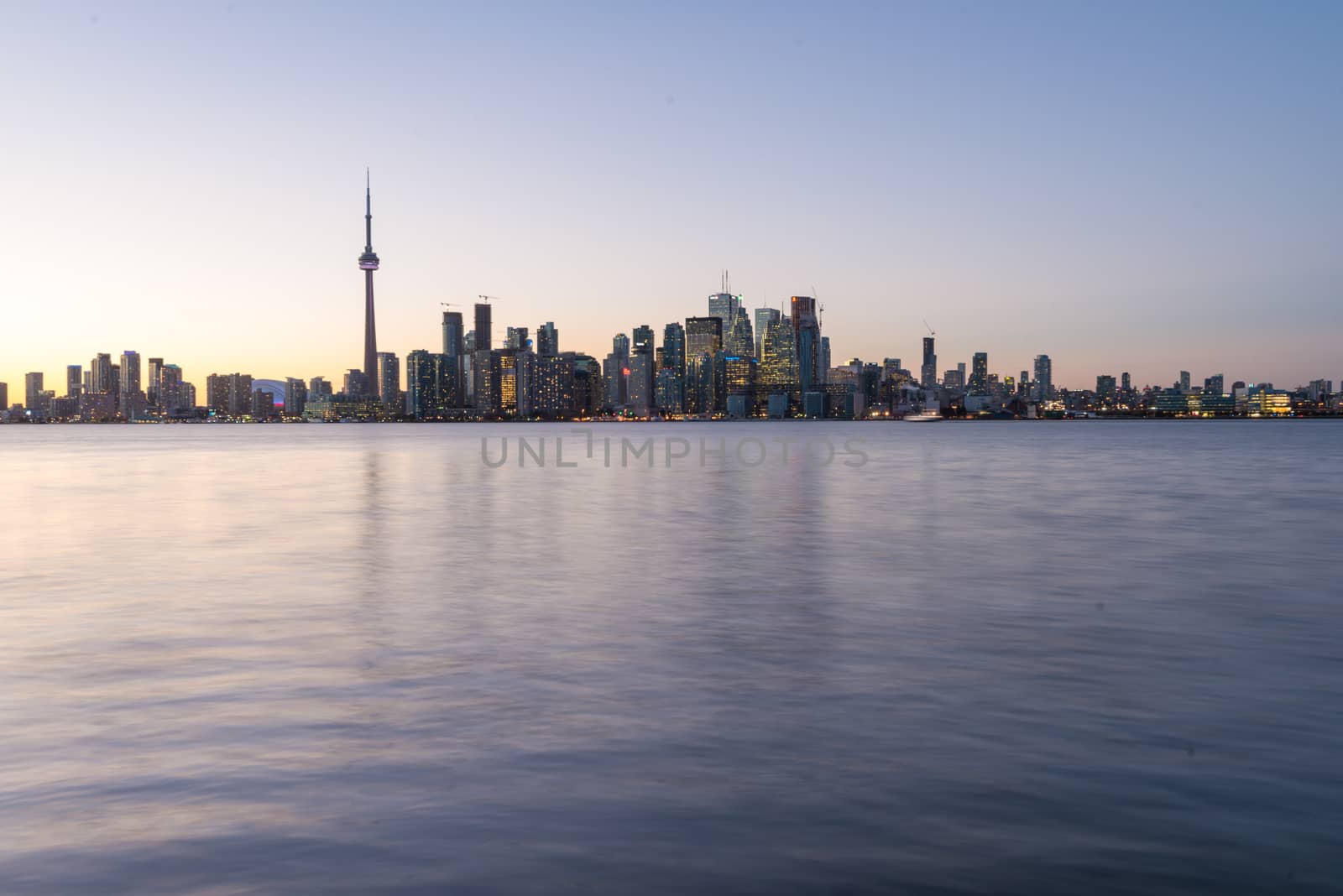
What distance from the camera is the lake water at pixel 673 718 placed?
30.9 ft

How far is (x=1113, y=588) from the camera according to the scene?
88.4ft

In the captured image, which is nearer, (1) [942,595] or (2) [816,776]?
(2) [816,776]

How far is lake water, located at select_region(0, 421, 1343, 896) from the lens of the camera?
9.43 meters

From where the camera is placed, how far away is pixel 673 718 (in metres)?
14.3

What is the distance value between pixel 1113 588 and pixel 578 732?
A: 1815 cm

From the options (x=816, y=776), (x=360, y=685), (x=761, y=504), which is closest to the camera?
(x=816, y=776)

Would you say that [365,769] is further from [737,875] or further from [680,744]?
[737,875]

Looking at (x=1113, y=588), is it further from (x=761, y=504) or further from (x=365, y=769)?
(x=761, y=504)

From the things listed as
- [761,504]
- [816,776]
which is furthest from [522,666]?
[761,504]

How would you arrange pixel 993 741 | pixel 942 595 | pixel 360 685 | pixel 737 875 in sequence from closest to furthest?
pixel 737 875, pixel 993 741, pixel 360 685, pixel 942 595

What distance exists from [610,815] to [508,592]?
55.5 ft

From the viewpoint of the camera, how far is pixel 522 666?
17781mm

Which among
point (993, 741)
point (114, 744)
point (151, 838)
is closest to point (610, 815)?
point (151, 838)

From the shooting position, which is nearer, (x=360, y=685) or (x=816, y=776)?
(x=816, y=776)
